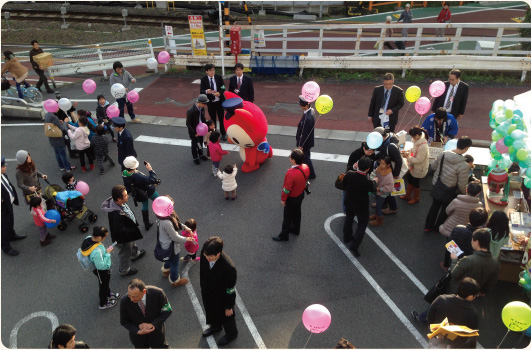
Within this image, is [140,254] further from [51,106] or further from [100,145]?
[51,106]

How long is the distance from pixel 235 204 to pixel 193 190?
1.10 metres

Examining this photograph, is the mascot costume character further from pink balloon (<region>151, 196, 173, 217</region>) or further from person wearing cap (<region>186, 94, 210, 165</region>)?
pink balloon (<region>151, 196, 173, 217</region>)

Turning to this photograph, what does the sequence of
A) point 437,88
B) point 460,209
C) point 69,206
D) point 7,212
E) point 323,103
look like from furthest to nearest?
point 437,88, point 323,103, point 69,206, point 7,212, point 460,209

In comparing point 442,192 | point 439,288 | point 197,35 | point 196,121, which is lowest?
point 439,288

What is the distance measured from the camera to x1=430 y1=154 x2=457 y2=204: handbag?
666 centimetres

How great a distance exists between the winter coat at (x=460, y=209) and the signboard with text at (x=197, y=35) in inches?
443

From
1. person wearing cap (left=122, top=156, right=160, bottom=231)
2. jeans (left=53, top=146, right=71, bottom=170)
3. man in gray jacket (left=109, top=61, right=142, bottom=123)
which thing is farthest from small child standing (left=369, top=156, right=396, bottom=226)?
man in gray jacket (left=109, top=61, right=142, bottom=123)

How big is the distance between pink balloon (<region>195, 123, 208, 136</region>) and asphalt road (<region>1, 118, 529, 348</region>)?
107 cm

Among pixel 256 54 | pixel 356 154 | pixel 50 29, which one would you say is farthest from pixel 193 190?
pixel 50 29

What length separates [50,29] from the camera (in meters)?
22.9

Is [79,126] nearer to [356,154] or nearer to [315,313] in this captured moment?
[356,154]

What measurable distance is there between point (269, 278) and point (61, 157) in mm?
5850

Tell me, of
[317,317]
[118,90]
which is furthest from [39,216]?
[317,317]

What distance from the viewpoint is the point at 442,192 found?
672 cm
